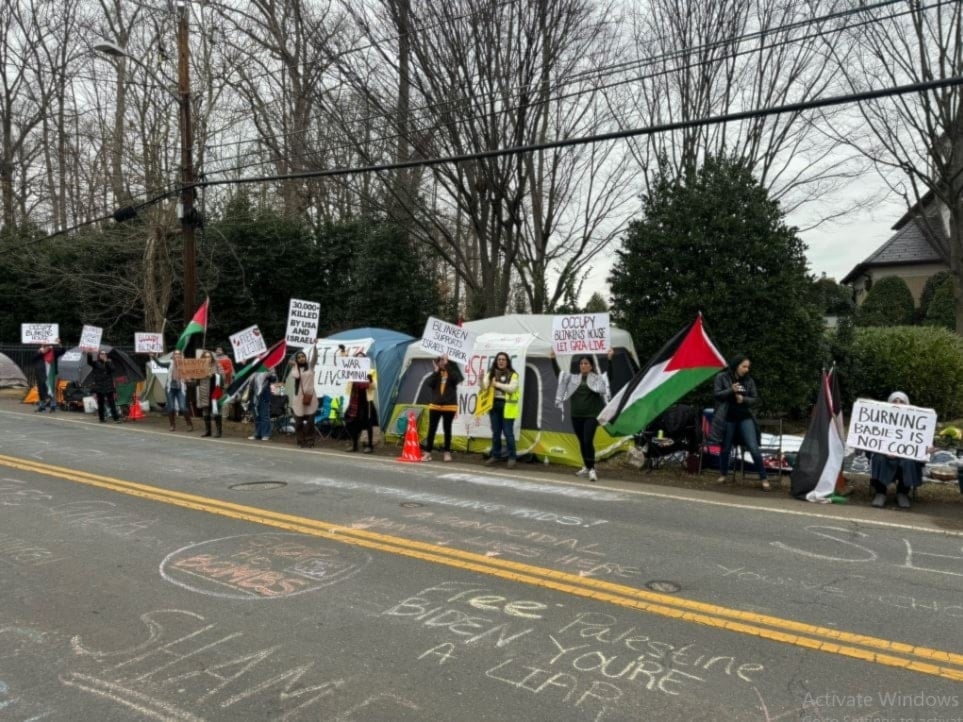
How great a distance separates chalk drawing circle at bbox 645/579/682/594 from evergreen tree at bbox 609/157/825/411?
29.9ft

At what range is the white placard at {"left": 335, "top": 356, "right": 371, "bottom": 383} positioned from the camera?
12.9 meters

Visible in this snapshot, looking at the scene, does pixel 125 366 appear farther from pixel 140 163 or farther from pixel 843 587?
pixel 843 587

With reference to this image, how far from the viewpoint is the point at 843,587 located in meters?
5.35

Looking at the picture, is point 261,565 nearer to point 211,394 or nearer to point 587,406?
point 587,406

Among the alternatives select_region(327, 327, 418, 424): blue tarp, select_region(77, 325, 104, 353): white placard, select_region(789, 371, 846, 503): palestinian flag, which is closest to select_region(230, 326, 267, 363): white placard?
select_region(327, 327, 418, 424): blue tarp

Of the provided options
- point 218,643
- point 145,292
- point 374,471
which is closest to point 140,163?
point 145,292

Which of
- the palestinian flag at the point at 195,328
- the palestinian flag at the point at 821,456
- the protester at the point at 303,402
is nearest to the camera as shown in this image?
the palestinian flag at the point at 821,456

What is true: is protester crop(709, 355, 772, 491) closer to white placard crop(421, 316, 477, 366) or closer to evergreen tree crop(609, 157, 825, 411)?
evergreen tree crop(609, 157, 825, 411)

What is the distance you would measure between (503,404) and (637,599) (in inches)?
263

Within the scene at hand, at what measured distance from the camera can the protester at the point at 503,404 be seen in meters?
11.5

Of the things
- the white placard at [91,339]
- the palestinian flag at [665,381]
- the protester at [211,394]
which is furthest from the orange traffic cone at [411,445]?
the white placard at [91,339]

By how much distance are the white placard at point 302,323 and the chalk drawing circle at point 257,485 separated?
5.64 metres

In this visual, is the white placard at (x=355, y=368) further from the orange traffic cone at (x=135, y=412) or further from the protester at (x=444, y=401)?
the orange traffic cone at (x=135, y=412)

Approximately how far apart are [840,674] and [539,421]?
8264mm
